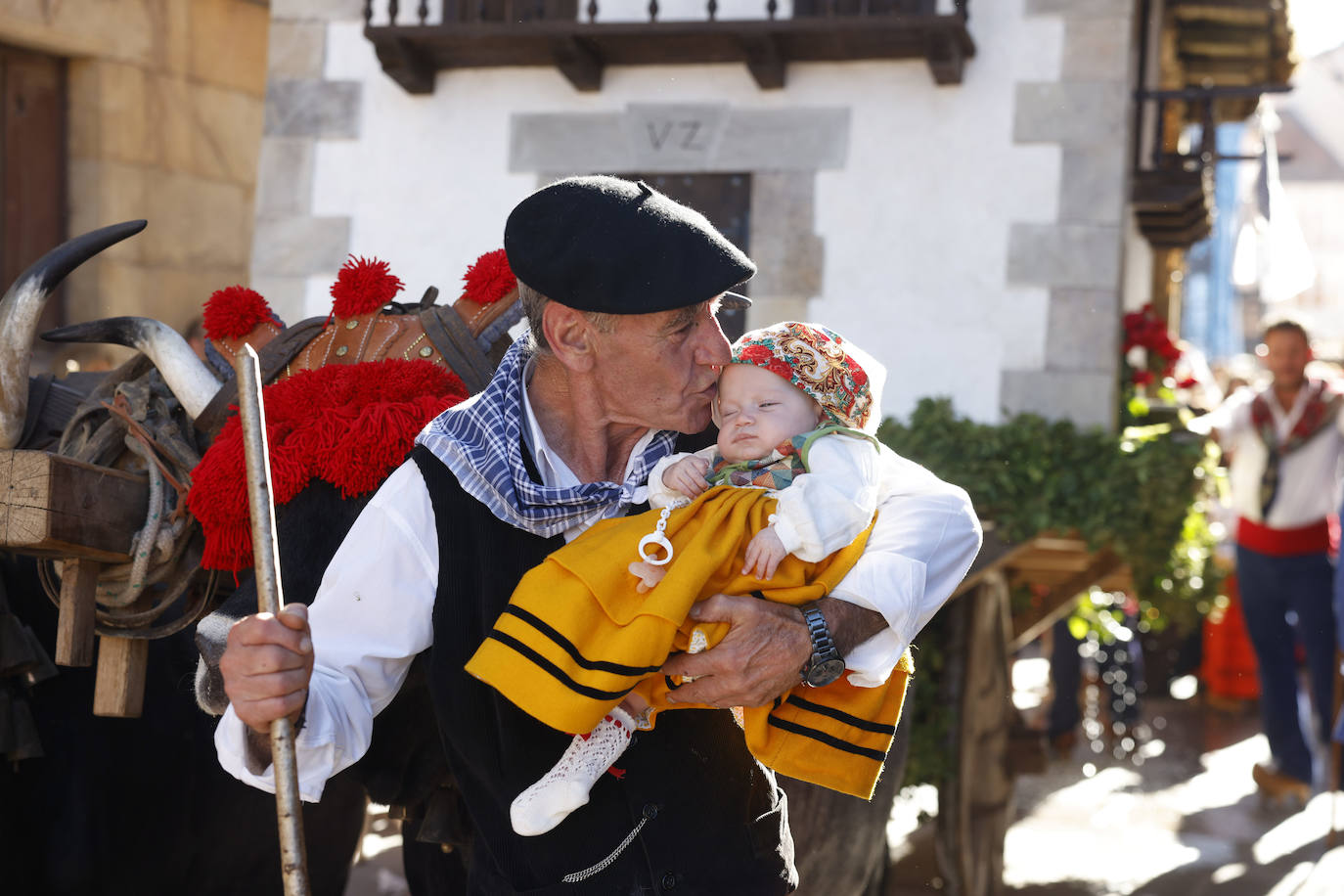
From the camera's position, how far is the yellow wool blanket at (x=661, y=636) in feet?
6.32

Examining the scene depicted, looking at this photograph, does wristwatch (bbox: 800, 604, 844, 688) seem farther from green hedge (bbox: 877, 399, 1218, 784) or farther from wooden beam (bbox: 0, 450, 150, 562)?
green hedge (bbox: 877, 399, 1218, 784)

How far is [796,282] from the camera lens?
5.88m

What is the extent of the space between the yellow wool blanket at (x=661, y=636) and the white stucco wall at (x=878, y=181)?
3678 millimetres

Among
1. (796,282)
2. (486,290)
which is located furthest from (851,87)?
(486,290)

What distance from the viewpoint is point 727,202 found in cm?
605

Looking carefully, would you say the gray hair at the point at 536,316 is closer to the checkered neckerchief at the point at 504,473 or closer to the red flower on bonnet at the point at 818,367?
the checkered neckerchief at the point at 504,473

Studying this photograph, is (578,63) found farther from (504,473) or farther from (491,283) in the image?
(504,473)

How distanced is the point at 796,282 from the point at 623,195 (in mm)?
3779

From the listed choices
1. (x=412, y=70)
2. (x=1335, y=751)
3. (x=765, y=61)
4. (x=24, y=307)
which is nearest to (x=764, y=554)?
(x=24, y=307)

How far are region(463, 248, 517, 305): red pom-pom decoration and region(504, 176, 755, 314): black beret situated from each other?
65cm

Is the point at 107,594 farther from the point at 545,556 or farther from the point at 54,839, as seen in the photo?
the point at 545,556

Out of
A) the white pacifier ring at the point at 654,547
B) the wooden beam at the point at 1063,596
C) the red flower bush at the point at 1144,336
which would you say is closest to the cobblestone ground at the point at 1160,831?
the wooden beam at the point at 1063,596

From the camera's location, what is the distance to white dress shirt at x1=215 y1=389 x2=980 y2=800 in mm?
1994

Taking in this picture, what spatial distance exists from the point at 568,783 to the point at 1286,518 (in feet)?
18.7
